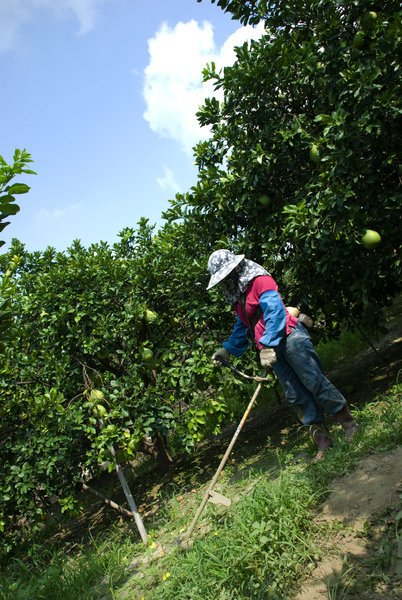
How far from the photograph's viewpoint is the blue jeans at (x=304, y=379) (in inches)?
120

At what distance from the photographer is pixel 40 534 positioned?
18.0 ft

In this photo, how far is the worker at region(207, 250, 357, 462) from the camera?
2980 mm

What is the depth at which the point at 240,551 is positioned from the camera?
226cm

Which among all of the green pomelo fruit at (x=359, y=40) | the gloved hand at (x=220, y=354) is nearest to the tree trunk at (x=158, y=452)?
the gloved hand at (x=220, y=354)

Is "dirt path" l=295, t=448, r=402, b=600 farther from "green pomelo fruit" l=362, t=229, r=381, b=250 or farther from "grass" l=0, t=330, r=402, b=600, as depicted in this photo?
"green pomelo fruit" l=362, t=229, r=381, b=250

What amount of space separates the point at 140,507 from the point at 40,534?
1944 mm

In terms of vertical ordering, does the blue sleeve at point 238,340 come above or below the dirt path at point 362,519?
above

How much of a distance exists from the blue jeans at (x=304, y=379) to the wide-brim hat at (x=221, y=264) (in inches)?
25.2

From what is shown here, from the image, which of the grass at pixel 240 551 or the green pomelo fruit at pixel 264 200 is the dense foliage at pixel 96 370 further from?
the green pomelo fruit at pixel 264 200

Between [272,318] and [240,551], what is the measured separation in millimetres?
1411

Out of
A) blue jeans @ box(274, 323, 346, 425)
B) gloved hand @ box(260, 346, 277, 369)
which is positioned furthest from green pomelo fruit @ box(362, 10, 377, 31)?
gloved hand @ box(260, 346, 277, 369)

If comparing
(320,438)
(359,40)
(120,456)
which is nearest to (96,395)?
(120,456)

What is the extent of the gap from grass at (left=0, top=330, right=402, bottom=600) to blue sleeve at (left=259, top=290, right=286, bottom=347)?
833 mm

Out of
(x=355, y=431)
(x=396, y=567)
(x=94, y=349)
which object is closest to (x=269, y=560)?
(x=396, y=567)
